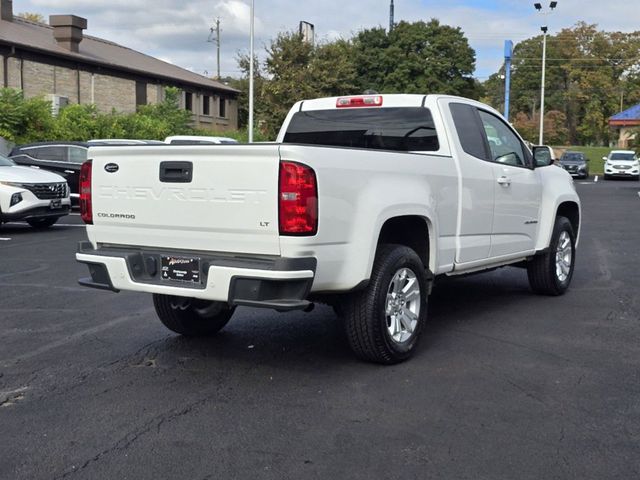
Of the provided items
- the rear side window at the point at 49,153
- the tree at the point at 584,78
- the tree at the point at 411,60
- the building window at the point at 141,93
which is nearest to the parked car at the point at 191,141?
the rear side window at the point at 49,153

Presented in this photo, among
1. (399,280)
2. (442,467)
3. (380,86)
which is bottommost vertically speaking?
(442,467)

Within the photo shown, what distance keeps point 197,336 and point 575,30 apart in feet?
276

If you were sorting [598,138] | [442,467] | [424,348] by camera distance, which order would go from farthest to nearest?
[598,138]
[424,348]
[442,467]

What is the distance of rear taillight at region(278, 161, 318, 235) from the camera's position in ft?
14.9

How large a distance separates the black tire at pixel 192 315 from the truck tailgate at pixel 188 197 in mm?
866

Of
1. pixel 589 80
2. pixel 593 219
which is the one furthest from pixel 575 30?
pixel 593 219

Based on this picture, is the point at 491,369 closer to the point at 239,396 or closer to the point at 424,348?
the point at 424,348

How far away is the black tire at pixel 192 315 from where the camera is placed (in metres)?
6.09

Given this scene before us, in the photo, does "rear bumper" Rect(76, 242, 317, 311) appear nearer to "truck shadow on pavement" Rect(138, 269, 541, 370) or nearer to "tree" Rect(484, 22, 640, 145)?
"truck shadow on pavement" Rect(138, 269, 541, 370)

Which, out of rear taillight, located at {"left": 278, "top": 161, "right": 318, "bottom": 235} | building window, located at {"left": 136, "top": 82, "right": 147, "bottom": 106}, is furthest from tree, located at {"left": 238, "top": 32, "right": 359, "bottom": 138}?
rear taillight, located at {"left": 278, "top": 161, "right": 318, "bottom": 235}

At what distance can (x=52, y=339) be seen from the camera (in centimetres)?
626

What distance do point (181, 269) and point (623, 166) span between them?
39.4m

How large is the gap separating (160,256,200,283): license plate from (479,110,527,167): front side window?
3.22m

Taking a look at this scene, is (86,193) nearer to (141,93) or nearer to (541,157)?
(541,157)
